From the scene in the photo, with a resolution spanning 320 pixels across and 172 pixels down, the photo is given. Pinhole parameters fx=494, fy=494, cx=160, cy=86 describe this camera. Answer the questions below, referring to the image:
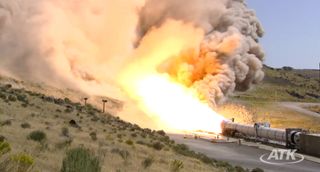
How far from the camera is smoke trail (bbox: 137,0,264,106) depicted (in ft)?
188

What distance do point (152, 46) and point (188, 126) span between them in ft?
46.3

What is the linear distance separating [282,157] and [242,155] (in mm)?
3153

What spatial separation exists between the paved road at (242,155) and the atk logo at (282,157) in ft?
2.04

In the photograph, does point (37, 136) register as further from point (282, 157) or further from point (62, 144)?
point (282, 157)

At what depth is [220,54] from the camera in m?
58.2

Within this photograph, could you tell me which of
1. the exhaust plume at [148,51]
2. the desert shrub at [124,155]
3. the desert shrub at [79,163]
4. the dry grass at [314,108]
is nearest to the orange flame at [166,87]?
the exhaust plume at [148,51]

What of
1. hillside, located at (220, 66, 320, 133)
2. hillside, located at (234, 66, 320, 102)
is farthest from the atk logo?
hillside, located at (234, 66, 320, 102)

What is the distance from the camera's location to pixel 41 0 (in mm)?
69938

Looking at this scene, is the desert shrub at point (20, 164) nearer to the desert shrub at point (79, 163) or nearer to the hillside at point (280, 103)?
the desert shrub at point (79, 163)

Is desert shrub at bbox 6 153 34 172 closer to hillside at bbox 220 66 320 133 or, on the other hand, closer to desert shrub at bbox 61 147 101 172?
desert shrub at bbox 61 147 101 172

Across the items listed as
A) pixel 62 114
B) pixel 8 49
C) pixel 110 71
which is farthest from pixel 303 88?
pixel 62 114

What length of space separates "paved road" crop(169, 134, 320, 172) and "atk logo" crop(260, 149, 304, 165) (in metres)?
0.62

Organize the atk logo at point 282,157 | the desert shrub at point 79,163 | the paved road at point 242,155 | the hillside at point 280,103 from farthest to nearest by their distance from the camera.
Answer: the hillside at point 280,103 → the atk logo at point 282,157 → the paved road at point 242,155 → the desert shrub at point 79,163

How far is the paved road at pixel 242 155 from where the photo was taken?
97.1 feet
